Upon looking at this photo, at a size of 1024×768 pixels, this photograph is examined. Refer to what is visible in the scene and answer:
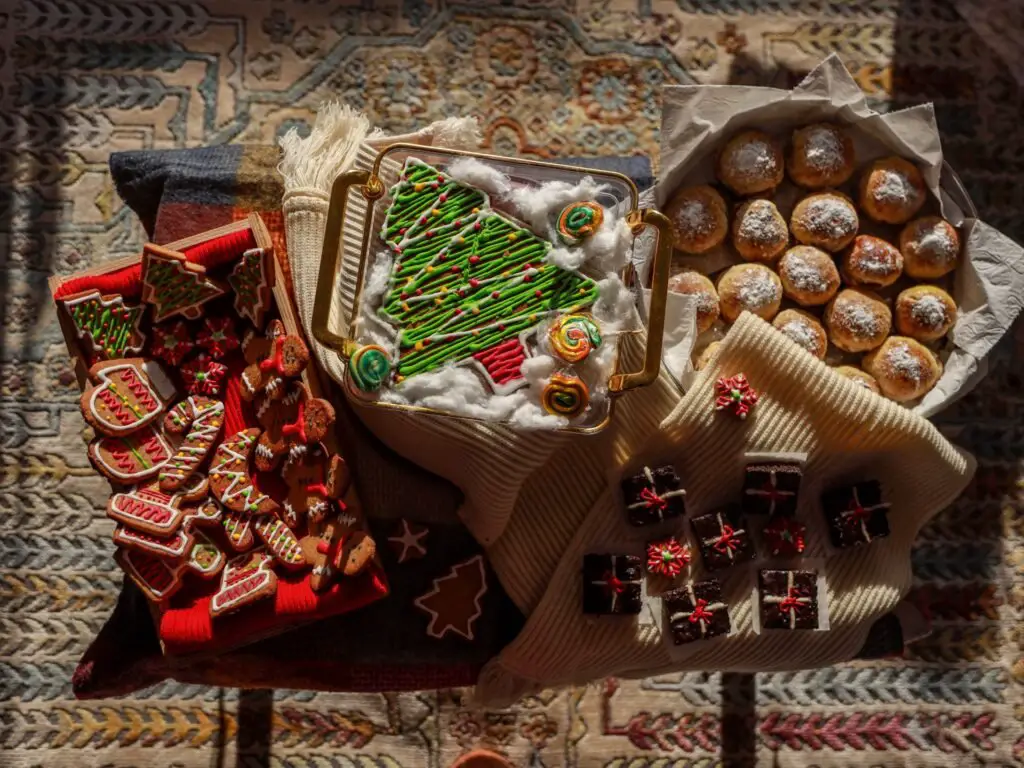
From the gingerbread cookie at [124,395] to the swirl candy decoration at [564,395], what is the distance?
542mm

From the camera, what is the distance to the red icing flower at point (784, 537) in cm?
124

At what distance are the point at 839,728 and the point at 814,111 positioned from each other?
1.27m

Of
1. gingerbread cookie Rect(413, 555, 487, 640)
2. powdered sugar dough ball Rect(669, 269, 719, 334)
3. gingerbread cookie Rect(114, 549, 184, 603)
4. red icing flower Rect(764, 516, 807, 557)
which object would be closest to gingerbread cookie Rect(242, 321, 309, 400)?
gingerbread cookie Rect(114, 549, 184, 603)

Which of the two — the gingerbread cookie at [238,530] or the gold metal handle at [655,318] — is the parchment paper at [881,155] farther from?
the gingerbread cookie at [238,530]

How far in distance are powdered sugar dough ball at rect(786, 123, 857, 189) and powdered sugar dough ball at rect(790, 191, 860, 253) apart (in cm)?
3

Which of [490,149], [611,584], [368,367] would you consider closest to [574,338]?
[368,367]

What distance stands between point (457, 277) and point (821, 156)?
71 cm

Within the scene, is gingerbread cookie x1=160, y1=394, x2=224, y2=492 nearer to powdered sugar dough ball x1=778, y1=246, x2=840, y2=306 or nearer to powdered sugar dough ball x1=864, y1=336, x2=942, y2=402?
powdered sugar dough ball x1=778, y1=246, x2=840, y2=306

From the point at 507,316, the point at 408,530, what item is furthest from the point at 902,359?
the point at 408,530

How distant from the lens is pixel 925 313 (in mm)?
1392

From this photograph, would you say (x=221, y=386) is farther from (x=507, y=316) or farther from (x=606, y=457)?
(x=606, y=457)

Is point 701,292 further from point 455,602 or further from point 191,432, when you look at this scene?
point 191,432

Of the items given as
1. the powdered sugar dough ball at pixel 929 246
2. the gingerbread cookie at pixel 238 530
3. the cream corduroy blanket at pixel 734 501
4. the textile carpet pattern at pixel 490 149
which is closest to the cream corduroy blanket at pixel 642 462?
the cream corduroy blanket at pixel 734 501

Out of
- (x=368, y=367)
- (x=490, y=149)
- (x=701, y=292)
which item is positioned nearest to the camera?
(x=368, y=367)
